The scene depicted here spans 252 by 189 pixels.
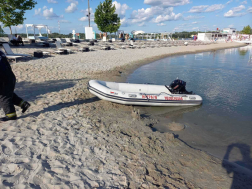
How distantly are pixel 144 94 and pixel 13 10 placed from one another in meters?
14.7

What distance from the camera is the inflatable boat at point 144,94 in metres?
6.15

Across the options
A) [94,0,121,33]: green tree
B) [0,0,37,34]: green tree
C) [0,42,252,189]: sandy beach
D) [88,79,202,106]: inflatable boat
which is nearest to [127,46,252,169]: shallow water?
[88,79,202,106]: inflatable boat

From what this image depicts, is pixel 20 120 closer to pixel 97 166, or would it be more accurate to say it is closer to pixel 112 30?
pixel 97 166

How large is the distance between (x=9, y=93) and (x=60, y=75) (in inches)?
215

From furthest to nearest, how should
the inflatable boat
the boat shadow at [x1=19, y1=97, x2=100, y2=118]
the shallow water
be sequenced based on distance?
the inflatable boat < the boat shadow at [x1=19, y1=97, x2=100, y2=118] < the shallow water

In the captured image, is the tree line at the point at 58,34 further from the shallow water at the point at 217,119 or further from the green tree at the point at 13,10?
the shallow water at the point at 217,119

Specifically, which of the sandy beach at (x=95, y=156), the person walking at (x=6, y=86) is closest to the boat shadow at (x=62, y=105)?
the sandy beach at (x=95, y=156)

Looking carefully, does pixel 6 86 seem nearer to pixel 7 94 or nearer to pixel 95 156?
pixel 7 94

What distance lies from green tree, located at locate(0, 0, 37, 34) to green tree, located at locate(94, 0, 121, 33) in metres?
16.9

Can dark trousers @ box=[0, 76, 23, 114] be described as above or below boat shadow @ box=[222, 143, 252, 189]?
above

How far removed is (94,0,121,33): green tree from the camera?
30.8 metres

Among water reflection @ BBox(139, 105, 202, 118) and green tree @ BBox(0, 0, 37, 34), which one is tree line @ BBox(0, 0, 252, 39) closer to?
green tree @ BBox(0, 0, 37, 34)

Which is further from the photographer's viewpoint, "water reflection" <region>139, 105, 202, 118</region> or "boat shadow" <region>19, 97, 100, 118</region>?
"water reflection" <region>139, 105, 202, 118</region>

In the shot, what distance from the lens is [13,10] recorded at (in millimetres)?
14422
